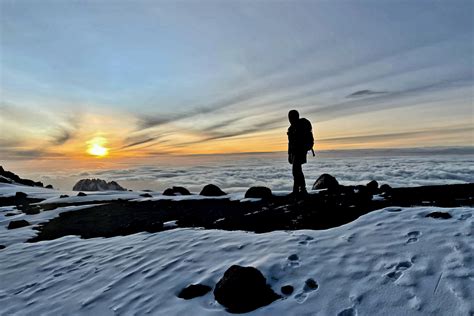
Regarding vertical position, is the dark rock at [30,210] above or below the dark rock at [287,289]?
above

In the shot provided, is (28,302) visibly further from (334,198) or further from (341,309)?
(334,198)

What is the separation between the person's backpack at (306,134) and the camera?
1123 cm

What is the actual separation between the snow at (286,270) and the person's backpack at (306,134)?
192 inches

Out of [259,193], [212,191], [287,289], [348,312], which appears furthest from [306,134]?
[348,312]

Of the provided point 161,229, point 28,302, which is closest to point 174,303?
point 28,302

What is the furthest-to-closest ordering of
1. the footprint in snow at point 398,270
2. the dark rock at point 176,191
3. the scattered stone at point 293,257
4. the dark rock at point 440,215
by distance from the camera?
1. the dark rock at point 176,191
2. the dark rock at point 440,215
3. the scattered stone at point 293,257
4. the footprint in snow at point 398,270

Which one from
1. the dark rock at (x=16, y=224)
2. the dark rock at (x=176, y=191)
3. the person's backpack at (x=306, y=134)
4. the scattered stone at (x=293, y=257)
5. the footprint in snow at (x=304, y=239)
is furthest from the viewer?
the dark rock at (x=176, y=191)

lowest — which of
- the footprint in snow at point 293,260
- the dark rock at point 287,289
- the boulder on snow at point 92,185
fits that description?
the boulder on snow at point 92,185

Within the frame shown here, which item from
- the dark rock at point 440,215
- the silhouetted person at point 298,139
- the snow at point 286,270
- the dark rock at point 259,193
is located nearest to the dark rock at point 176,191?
the dark rock at point 259,193

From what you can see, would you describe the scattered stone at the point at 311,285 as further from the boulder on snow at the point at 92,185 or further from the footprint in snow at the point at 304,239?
the boulder on snow at the point at 92,185

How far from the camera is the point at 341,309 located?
11.3 ft

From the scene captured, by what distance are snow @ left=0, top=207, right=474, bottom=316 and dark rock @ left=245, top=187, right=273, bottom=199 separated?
641 cm

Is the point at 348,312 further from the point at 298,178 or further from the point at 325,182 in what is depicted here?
the point at 325,182

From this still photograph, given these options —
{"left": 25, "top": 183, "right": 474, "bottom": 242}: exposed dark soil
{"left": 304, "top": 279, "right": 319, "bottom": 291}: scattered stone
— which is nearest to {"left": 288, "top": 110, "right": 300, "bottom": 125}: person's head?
{"left": 25, "top": 183, "right": 474, "bottom": 242}: exposed dark soil
